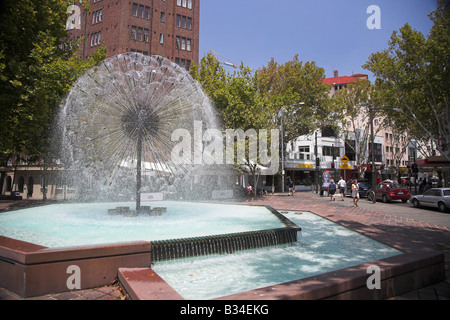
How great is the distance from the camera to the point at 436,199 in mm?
18109

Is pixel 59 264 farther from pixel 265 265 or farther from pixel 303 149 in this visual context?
pixel 303 149

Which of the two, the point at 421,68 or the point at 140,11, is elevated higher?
the point at 140,11

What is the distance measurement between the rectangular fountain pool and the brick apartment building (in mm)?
38557

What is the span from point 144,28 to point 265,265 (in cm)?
4238

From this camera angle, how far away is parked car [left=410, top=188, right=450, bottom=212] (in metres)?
17.4

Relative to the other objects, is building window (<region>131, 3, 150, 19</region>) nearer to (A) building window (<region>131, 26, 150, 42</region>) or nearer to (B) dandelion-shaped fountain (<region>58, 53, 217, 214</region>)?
(A) building window (<region>131, 26, 150, 42</region>)

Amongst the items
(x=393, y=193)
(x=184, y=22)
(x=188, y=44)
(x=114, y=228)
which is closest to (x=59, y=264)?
(x=114, y=228)

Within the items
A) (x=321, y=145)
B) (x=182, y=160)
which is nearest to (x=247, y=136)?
(x=182, y=160)

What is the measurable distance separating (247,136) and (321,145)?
27.7m

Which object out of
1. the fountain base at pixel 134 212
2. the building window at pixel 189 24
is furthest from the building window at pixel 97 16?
the fountain base at pixel 134 212

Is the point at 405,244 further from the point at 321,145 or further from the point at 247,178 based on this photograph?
the point at 321,145

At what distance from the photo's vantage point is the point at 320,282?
3.92 m

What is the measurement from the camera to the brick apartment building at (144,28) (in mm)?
39938

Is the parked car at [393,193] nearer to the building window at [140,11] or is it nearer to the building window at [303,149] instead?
the building window at [303,149]
